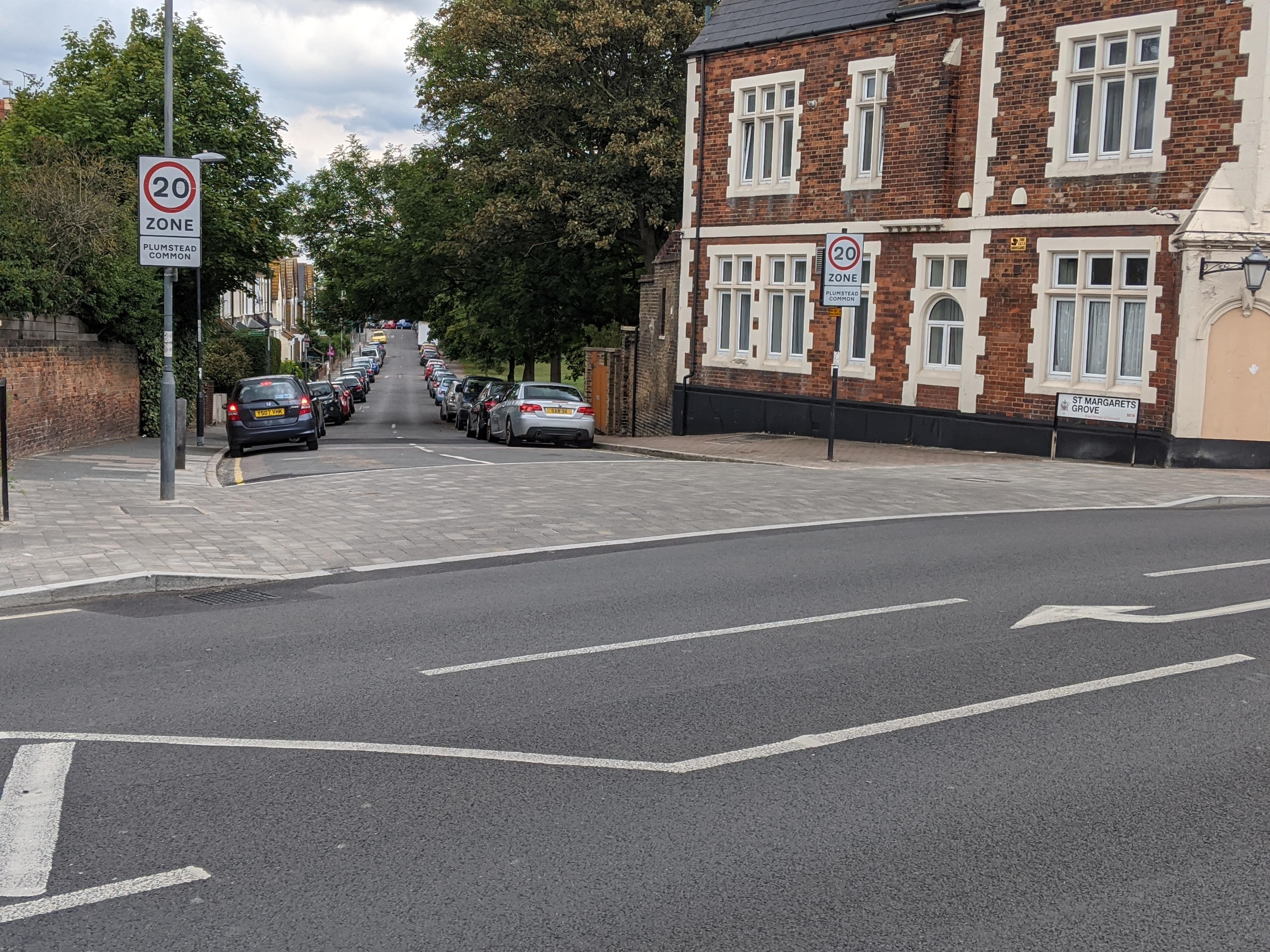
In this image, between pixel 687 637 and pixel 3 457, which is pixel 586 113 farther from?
pixel 687 637

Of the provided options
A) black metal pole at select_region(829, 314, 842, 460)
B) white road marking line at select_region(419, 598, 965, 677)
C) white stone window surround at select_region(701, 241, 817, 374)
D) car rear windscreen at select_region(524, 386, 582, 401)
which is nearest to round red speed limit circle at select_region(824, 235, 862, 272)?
black metal pole at select_region(829, 314, 842, 460)

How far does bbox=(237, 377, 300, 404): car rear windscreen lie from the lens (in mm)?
26250

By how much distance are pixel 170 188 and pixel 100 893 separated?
11.8 metres

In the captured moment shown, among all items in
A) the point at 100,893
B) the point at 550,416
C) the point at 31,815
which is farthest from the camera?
the point at 550,416

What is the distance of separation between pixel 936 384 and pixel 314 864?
2119 centimetres

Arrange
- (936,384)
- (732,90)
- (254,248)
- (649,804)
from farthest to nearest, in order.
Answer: (254,248), (732,90), (936,384), (649,804)

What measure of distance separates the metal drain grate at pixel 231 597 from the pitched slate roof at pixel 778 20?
19.3 metres

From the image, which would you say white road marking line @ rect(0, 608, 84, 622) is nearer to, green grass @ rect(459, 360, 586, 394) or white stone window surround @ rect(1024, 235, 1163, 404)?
white stone window surround @ rect(1024, 235, 1163, 404)

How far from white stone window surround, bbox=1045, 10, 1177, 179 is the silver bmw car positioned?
11002 mm

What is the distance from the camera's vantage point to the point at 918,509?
14.9m

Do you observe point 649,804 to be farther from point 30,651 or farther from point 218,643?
point 30,651

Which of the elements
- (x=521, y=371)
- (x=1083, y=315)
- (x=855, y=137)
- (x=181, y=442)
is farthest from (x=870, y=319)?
(x=521, y=371)

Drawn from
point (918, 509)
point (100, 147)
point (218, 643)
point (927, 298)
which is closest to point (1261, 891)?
point (218, 643)

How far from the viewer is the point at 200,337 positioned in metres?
32.8
